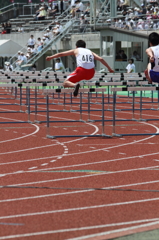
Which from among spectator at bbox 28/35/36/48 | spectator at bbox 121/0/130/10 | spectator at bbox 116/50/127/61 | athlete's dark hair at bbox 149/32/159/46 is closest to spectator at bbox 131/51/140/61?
spectator at bbox 116/50/127/61

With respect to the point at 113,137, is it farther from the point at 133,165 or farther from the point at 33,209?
the point at 33,209

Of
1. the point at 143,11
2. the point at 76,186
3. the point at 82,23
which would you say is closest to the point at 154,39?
the point at 76,186

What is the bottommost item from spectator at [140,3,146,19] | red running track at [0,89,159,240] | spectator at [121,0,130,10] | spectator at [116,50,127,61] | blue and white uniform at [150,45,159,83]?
red running track at [0,89,159,240]

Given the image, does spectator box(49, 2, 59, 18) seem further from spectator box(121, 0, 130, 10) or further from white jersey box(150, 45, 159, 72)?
white jersey box(150, 45, 159, 72)

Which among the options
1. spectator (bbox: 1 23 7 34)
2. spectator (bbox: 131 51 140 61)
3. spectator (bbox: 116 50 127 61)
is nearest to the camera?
spectator (bbox: 131 51 140 61)

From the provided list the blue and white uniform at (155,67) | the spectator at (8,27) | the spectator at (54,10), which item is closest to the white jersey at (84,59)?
the blue and white uniform at (155,67)

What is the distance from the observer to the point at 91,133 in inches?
481

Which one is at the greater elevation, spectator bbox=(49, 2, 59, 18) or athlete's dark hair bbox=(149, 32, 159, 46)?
spectator bbox=(49, 2, 59, 18)

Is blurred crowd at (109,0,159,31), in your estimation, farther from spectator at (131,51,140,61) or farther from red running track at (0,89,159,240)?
red running track at (0,89,159,240)

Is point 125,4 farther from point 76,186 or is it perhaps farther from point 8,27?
point 76,186

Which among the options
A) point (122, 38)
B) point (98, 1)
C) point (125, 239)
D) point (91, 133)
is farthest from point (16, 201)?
point (98, 1)

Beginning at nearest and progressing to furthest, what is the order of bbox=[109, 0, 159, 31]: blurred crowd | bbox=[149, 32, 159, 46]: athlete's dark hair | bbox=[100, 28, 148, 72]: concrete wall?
bbox=[149, 32, 159, 46]: athlete's dark hair, bbox=[109, 0, 159, 31]: blurred crowd, bbox=[100, 28, 148, 72]: concrete wall

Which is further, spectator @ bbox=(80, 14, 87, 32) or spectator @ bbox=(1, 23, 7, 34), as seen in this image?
spectator @ bbox=(1, 23, 7, 34)

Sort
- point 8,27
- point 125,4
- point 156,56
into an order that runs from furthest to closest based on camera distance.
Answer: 1. point 8,27
2. point 125,4
3. point 156,56
